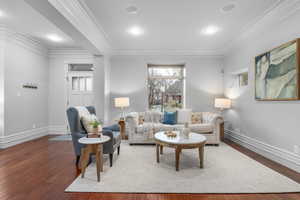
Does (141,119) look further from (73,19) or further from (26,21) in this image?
(26,21)

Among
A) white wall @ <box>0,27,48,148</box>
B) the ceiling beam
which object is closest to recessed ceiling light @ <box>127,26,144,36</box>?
the ceiling beam

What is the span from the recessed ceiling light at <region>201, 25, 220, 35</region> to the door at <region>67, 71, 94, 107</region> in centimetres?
381

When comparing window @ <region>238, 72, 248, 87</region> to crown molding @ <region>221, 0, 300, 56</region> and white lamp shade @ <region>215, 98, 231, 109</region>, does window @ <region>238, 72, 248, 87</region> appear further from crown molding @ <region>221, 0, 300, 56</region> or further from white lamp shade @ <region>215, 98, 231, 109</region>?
crown molding @ <region>221, 0, 300, 56</region>

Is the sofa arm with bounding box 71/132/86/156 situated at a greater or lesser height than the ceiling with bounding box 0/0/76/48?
lesser

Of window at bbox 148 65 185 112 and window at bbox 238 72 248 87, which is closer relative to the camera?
window at bbox 238 72 248 87

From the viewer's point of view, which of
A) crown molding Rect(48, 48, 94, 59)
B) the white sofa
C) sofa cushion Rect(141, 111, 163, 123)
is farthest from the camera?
crown molding Rect(48, 48, 94, 59)

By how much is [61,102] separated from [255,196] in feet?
18.3

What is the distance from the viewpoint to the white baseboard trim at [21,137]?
366cm

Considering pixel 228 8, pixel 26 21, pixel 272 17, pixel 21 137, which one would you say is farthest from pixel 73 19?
pixel 272 17

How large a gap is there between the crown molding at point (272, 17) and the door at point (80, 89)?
470 centimetres

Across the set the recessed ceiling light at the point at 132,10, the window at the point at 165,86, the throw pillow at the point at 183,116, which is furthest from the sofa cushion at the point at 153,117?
the recessed ceiling light at the point at 132,10

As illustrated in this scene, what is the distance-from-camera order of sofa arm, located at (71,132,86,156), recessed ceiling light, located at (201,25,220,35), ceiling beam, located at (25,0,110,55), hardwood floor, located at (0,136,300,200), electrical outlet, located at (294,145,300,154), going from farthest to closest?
recessed ceiling light, located at (201,25,220,35) → sofa arm, located at (71,132,86,156) → electrical outlet, located at (294,145,300,154) → ceiling beam, located at (25,0,110,55) → hardwood floor, located at (0,136,300,200)

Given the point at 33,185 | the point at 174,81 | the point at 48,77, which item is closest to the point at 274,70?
the point at 174,81

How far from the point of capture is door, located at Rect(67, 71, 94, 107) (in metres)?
5.30
